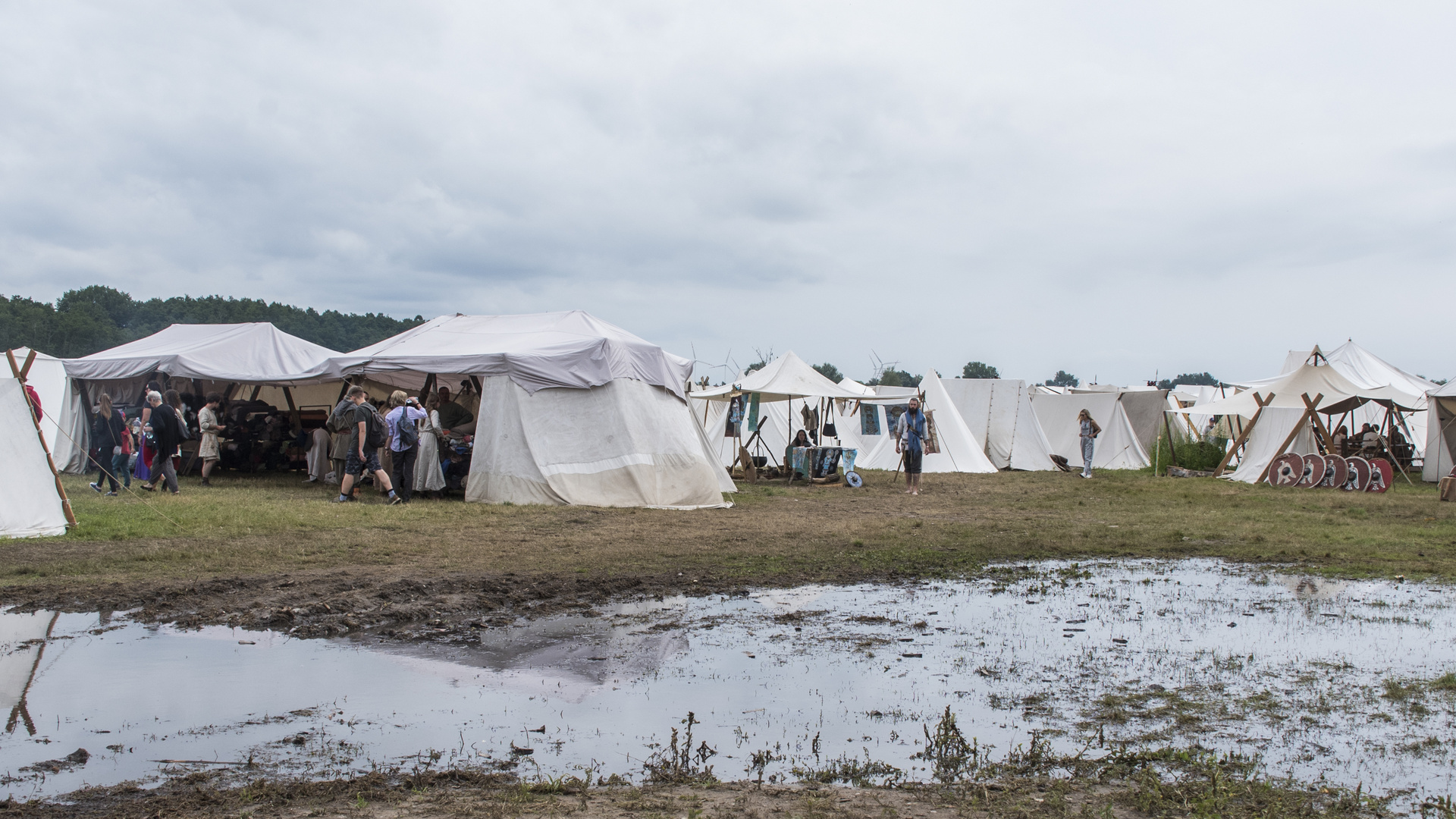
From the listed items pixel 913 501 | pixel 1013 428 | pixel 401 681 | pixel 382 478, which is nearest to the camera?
pixel 401 681

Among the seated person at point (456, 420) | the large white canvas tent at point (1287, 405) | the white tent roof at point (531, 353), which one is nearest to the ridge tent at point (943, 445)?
the large white canvas tent at point (1287, 405)

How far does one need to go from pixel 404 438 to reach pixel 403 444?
86mm

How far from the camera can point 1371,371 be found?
23625 mm

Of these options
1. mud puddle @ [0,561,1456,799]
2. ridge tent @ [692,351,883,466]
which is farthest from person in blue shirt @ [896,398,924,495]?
mud puddle @ [0,561,1456,799]

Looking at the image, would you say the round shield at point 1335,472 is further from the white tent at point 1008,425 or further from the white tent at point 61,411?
the white tent at point 61,411

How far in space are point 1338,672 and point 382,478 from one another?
12.0 meters

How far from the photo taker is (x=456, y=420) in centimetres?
1591

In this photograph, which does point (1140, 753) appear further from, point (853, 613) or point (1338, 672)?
point (853, 613)

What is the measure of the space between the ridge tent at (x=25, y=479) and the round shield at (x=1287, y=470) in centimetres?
2157

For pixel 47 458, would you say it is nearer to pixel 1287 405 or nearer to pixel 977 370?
pixel 1287 405

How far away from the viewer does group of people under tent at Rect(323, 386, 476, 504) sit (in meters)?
13.8

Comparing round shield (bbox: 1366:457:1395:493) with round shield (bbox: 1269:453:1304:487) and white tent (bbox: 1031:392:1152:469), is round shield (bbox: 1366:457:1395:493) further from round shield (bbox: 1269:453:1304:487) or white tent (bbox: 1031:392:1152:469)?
white tent (bbox: 1031:392:1152:469)

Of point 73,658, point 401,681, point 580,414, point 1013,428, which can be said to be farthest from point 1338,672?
point 1013,428

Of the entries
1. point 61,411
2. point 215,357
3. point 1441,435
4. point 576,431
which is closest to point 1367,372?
point 1441,435
